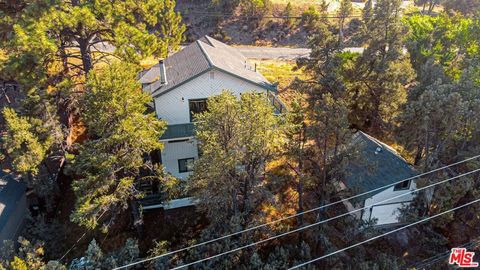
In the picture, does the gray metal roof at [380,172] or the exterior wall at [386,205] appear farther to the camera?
the exterior wall at [386,205]

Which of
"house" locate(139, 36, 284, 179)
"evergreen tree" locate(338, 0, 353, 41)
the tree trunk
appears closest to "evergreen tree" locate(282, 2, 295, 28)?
"evergreen tree" locate(338, 0, 353, 41)

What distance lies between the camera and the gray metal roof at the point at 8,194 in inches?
755

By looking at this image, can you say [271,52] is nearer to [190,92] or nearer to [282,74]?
[282,74]

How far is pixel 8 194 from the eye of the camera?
2028 cm

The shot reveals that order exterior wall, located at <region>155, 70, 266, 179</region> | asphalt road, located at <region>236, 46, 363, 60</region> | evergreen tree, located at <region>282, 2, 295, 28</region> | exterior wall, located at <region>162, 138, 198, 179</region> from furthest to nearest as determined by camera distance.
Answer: evergreen tree, located at <region>282, 2, 295, 28</region> → asphalt road, located at <region>236, 46, 363, 60</region> → exterior wall, located at <region>162, 138, 198, 179</region> → exterior wall, located at <region>155, 70, 266, 179</region>

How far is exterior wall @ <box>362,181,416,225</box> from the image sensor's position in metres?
20.1

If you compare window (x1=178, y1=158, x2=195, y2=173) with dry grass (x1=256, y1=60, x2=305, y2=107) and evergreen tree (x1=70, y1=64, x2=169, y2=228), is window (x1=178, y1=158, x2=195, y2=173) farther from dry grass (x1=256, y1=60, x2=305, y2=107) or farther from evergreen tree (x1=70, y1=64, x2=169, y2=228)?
dry grass (x1=256, y1=60, x2=305, y2=107)

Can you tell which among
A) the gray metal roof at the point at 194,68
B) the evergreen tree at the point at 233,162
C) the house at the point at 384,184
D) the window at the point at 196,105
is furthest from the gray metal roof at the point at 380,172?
the window at the point at 196,105

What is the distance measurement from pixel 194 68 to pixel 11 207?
47.3ft

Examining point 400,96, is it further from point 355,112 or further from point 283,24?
point 283,24

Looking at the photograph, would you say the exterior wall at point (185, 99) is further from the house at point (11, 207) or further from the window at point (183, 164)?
the house at point (11, 207)

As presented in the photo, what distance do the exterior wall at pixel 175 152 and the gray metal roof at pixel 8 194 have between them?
9.49 meters

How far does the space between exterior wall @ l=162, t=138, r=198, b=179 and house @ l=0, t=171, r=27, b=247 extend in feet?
31.2

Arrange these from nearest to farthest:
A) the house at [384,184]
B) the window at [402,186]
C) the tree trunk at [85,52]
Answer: the house at [384,184] → the window at [402,186] → the tree trunk at [85,52]
